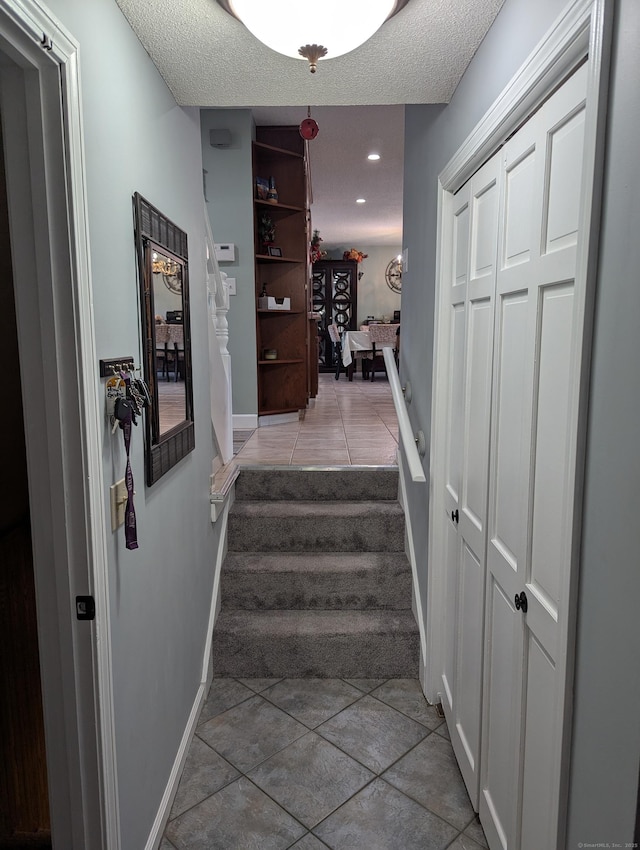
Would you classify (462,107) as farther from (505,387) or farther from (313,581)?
(313,581)

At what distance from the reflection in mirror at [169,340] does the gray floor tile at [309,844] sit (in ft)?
4.34

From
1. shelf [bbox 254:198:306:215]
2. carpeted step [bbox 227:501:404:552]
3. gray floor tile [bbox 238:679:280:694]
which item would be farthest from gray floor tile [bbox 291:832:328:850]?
shelf [bbox 254:198:306:215]

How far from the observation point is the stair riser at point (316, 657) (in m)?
2.68

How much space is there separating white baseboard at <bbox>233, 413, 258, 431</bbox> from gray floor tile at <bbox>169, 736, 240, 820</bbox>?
3.13 meters

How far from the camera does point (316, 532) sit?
3090 millimetres

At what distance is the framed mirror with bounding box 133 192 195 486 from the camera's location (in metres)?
1.61

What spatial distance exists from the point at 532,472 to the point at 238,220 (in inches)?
162

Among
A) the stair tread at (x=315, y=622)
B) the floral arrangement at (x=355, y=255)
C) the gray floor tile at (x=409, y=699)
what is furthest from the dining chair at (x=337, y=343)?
the gray floor tile at (x=409, y=699)

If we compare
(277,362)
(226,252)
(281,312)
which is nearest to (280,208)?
(226,252)

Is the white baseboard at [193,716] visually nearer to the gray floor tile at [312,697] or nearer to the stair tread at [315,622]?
the stair tread at [315,622]

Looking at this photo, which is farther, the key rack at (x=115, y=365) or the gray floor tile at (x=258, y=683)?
the gray floor tile at (x=258, y=683)

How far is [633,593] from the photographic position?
33.4 inches

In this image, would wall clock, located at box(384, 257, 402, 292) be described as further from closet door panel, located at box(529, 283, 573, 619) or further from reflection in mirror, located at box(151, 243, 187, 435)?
closet door panel, located at box(529, 283, 573, 619)

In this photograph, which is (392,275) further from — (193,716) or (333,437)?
(193,716)
